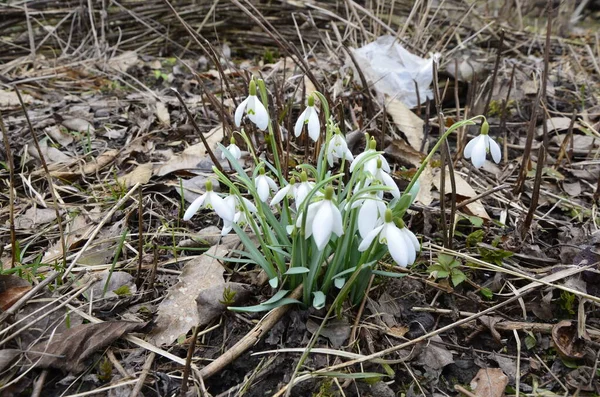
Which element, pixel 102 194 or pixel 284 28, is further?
pixel 284 28

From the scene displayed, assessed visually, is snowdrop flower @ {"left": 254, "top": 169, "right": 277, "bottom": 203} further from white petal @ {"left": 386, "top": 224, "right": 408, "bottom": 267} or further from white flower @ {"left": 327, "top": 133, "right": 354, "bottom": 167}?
white petal @ {"left": 386, "top": 224, "right": 408, "bottom": 267}

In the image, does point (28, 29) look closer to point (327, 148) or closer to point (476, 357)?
point (327, 148)

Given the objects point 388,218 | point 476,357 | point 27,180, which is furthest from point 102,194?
point 476,357

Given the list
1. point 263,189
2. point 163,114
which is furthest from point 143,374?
point 163,114

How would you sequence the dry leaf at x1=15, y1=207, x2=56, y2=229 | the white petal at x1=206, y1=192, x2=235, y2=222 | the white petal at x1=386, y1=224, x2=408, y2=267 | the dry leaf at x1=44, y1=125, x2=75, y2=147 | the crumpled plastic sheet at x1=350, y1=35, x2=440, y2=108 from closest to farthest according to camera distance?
the white petal at x1=386, y1=224, x2=408, y2=267 < the white petal at x1=206, y1=192, x2=235, y2=222 < the dry leaf at x1=15, y1=207, x2=56, y2=229 < the dry leaf at x1=44, y1=125, x2=75, y2=147 < the crumpled plastic sheet at x1=350, y1=35, x2=440, y2=108

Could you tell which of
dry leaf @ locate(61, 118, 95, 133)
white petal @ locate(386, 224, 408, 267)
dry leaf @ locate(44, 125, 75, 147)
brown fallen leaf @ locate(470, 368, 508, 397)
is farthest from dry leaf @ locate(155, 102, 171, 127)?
brown fallen leaf @ locate(470, 368, 508, 397)
